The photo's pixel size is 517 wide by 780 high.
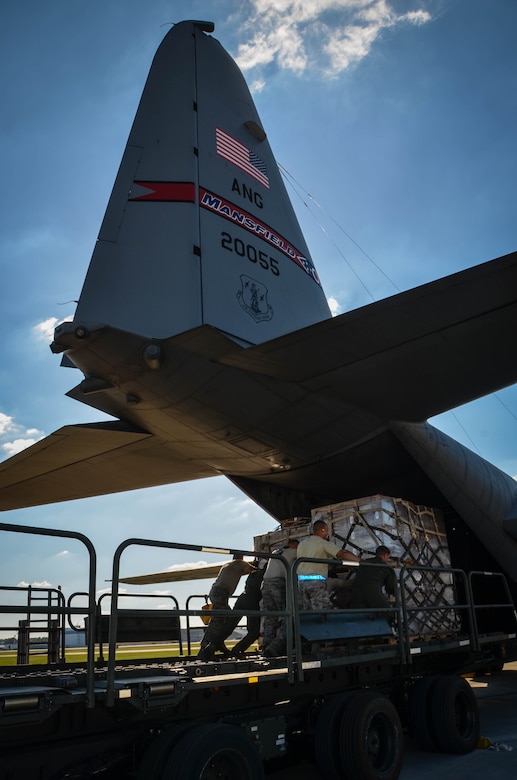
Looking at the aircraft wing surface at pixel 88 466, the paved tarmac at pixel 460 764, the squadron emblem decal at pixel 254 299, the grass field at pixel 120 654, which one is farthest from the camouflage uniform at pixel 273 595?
the aircraft wing surface at pixel 88 466

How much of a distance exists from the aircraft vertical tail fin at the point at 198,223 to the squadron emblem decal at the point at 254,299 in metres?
0.02

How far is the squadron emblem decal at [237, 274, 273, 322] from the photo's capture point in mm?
7824

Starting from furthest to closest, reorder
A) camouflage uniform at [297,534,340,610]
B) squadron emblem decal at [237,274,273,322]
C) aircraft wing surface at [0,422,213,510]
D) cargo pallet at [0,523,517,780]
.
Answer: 1. aircraft wing surface at [0,422,213,510]
2. squadron emblem decal at [237,274,273,322]
3. camouflage uniform at [297,534,340,610]
4. cargo pallet at [0,523,517,780]

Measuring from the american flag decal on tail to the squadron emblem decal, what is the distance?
205 centimetres

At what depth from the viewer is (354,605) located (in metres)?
6.55

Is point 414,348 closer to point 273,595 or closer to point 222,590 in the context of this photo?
point 273,595

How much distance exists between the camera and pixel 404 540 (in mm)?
8352

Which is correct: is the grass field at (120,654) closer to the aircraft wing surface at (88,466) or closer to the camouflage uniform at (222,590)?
the camouflage uniform at (222,590)

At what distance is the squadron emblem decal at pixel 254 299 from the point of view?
7.82 meters

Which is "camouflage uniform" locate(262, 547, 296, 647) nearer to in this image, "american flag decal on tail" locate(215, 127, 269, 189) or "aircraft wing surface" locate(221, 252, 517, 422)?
"aircraft wing surface" locate(221, 252, 517, 422)

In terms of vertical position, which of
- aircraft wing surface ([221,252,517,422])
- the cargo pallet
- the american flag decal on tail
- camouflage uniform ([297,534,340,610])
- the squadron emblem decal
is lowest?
the cargo pallet

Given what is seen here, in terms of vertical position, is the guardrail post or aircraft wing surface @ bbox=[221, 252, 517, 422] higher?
aircraft wing surface @ bbox=[221, 252, 517, 422]

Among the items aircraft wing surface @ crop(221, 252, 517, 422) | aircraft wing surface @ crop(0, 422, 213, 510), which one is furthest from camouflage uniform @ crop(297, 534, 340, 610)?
aircraft wing surface @ crop(0, 422, 213, 510)

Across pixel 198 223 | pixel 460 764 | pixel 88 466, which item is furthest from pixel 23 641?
pixel 198 223
